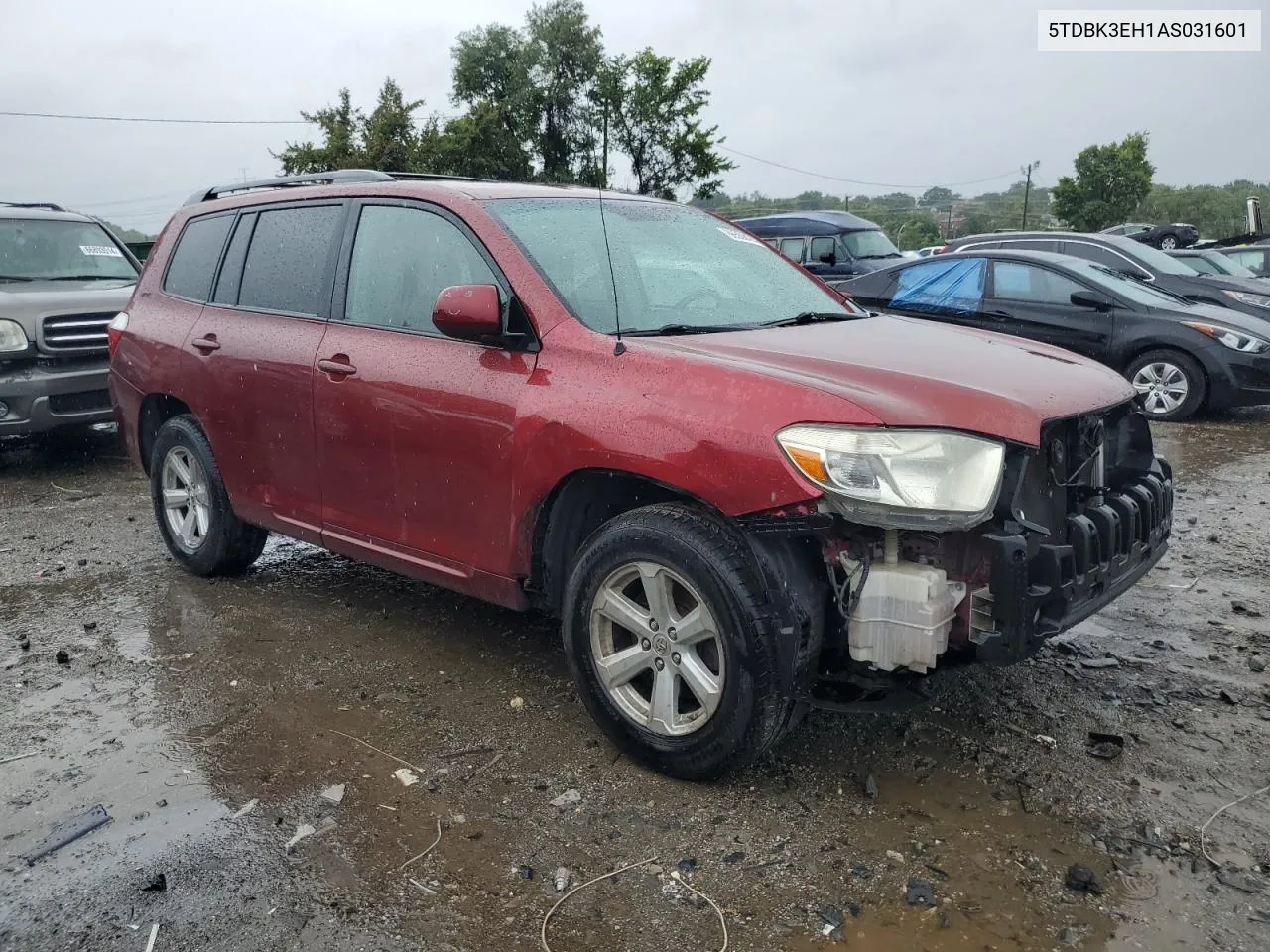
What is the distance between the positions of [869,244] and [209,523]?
15.2 metres

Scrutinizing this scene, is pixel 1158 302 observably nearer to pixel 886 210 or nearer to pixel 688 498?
pixel 688 498

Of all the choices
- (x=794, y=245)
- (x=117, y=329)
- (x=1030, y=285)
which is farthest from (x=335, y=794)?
(x=794, y=245)

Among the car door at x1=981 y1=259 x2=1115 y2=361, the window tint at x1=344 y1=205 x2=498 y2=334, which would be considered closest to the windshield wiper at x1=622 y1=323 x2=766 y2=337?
the window tint at x1=344 y1=205 x2=498 y2=334

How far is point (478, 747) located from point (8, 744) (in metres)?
1.63

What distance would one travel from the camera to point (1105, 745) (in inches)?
136

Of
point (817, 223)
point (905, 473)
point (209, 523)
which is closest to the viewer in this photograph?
point (905, 473)

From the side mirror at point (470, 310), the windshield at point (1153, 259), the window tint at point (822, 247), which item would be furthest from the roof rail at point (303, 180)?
the window tint at point (822, 247)

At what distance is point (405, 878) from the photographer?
283 centimetres

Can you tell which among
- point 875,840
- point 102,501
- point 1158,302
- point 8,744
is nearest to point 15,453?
point 102,501

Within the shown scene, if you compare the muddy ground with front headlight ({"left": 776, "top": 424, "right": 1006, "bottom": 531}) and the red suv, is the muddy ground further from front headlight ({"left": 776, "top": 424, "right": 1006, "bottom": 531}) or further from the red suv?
front headlight ({"left": 776, "top": 424, "right": 1006, "bottom": 531})

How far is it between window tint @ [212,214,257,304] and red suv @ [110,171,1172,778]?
0.02m

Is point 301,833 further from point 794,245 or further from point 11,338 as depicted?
point 794,245

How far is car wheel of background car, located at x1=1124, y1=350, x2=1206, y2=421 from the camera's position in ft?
31.1

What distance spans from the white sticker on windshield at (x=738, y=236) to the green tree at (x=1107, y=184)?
177ft
